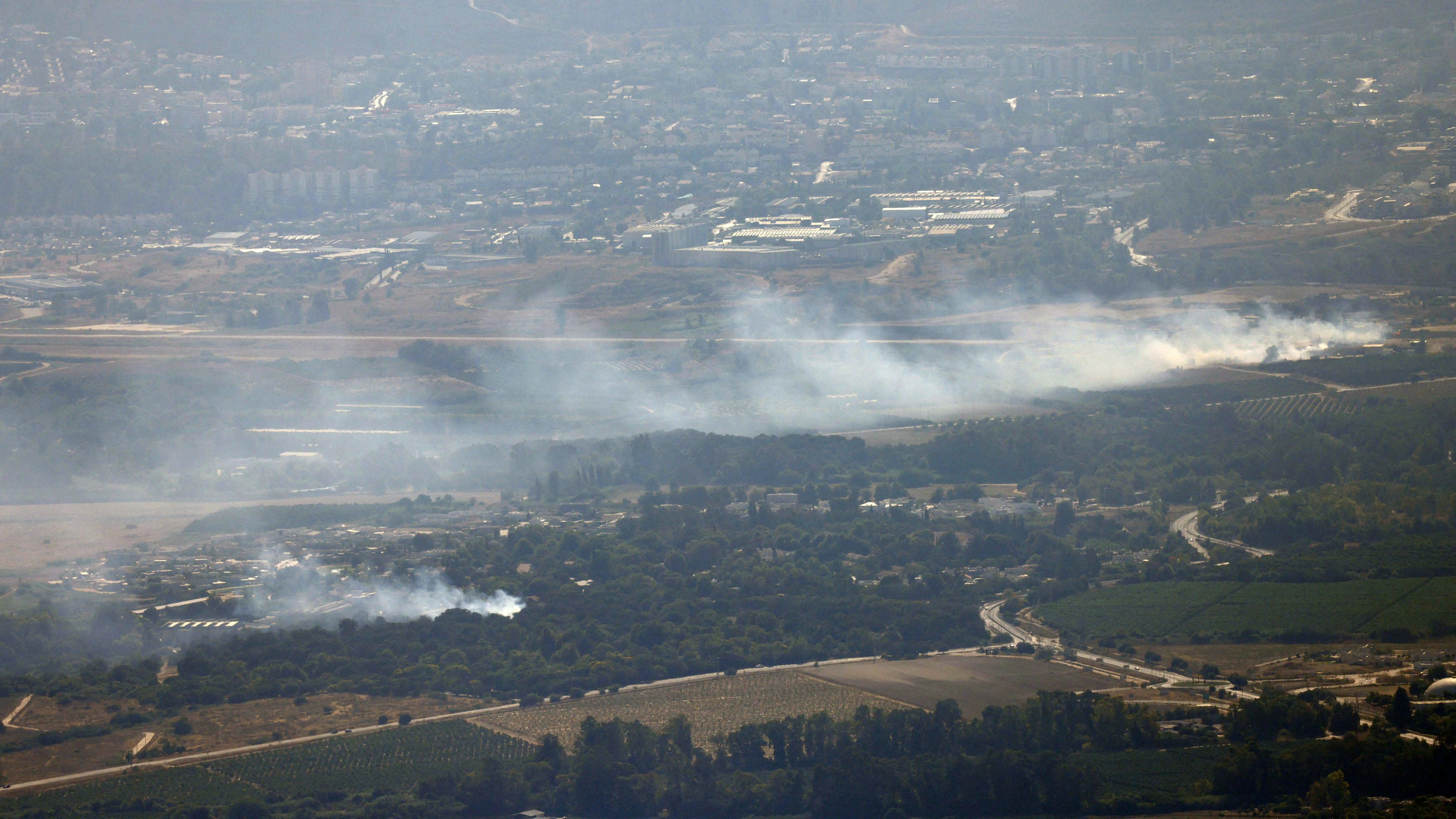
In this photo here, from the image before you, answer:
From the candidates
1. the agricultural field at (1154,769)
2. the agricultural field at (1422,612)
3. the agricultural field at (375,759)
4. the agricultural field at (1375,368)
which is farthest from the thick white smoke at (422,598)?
the agricultural field at (1375,368)

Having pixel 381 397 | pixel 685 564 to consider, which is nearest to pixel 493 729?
pixel 685 564

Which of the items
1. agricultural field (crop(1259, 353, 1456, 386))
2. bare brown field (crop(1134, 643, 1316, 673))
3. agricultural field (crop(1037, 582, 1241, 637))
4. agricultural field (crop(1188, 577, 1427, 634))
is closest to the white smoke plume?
agricultural field (crop(1037, 582, 1241, 637))

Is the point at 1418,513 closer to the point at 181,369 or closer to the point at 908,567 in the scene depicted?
the point at 908,567

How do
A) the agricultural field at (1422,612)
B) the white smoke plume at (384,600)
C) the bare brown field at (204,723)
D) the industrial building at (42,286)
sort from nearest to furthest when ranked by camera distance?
1. the bare brown field at (204,723)
2. the agricultural field at (1422,612)
3. the white smoke plume at (384,600)
4. the industrial building at (42,286)

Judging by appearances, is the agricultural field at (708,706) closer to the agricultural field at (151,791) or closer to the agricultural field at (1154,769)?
the agricultural field at (1154,769)

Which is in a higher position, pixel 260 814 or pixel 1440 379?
pixel 1440 379

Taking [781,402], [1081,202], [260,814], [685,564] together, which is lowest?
[260,814]
